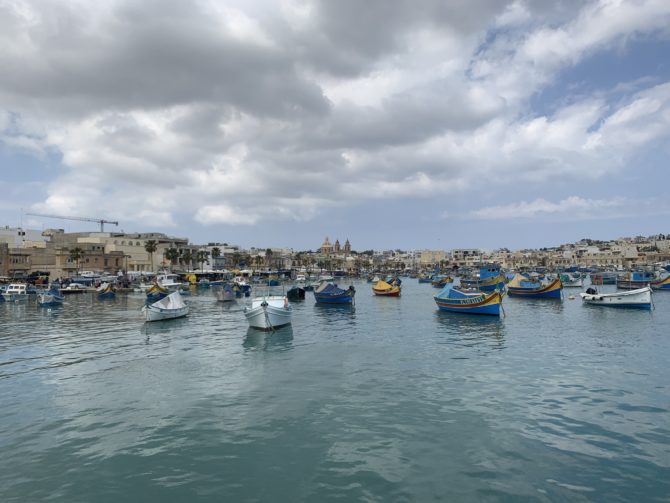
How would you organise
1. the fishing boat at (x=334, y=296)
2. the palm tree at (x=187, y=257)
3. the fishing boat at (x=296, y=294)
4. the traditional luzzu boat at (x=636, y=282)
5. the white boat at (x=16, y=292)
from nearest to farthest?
the fishing boat at (x=334, y=296), the fishing boat at (x=296, y=294), the white boat at (x=16, y=292), the traditional luzzu boat at (x=636, y=282), the palm tree at (x=187, y=257)

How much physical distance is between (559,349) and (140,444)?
28324mm

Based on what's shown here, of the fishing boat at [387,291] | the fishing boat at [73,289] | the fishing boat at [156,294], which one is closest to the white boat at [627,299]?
the fishing boat at [387,291]

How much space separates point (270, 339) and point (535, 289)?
5931cm

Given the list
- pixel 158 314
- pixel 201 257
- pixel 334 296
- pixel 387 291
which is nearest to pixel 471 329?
pixel 334 296

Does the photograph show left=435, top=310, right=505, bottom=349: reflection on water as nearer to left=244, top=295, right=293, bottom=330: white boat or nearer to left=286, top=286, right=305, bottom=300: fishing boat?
left=244, top=295, right=293, bottom=330: white boat

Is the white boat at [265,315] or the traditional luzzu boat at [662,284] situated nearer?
the white boat at [265,315]

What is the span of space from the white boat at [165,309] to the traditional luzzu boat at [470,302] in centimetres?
3377

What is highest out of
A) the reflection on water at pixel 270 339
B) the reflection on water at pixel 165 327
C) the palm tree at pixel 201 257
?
the palm tree at pixel 201 257

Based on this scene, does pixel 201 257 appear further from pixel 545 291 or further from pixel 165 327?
pixel 545 291

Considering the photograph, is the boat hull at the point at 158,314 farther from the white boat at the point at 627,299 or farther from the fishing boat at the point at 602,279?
the fishing boat at the point at 602,279

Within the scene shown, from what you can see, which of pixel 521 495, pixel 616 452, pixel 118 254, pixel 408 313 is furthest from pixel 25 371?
pixel 118 254

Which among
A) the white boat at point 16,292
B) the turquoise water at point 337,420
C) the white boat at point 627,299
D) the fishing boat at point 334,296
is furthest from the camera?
the white boat at point 16,292

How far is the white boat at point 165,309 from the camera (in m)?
48.1

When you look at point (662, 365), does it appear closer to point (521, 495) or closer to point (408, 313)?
point (521, 495)
